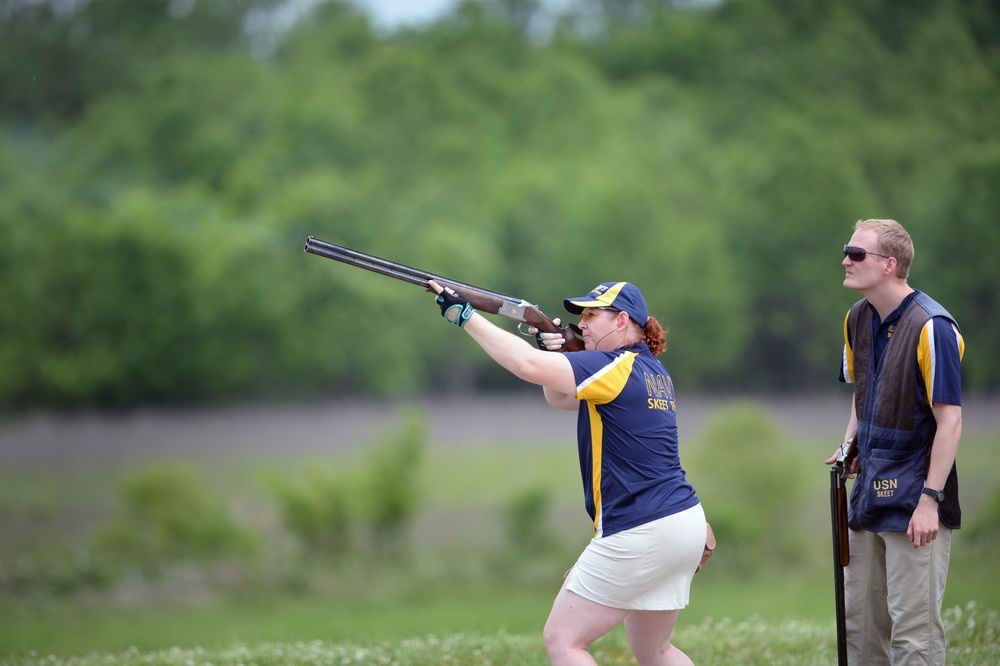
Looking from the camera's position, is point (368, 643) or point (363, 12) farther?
point (363, 12)

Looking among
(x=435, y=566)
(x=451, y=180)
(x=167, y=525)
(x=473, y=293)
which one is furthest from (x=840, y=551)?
(x=451, y=180)

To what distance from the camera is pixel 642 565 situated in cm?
438

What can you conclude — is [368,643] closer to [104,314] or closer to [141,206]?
[104,314]

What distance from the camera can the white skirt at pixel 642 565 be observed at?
438 cm

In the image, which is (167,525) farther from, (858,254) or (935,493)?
(935,493)

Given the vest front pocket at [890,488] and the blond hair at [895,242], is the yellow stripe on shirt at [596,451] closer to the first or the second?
the vest front pocket at [890,488]

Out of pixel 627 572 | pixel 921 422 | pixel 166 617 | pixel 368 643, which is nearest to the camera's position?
pixel 627 572

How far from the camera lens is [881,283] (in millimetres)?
4824

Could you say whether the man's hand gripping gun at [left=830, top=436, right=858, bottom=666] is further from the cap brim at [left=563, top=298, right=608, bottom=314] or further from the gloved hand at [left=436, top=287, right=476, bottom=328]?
the gloved hand at [left=436, top=287, right=476, bottom=328]

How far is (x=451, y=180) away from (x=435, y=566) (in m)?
12.3

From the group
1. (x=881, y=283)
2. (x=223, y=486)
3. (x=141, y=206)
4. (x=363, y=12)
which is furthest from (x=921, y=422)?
(x=363, y=12)

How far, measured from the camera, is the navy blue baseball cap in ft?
15.4

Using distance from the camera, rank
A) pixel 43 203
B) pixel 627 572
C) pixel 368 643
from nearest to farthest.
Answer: pixel 627 572 → pixel 368 643 → pixel 43 203

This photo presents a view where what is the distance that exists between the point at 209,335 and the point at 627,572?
2524 centimetres
